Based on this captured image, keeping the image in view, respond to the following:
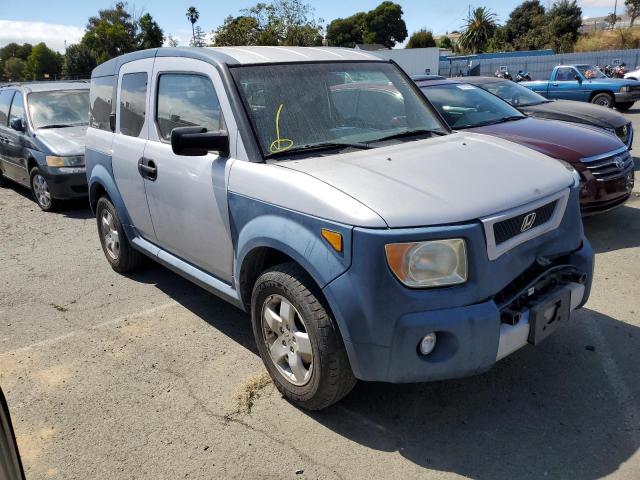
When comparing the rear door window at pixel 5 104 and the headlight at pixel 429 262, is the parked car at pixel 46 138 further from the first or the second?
the headlight at pixel 429 262

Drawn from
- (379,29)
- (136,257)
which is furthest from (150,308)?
(379,29)

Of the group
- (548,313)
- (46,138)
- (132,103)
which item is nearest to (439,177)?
(548,313)

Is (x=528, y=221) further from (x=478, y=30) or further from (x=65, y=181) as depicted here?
(x=478, y=30)

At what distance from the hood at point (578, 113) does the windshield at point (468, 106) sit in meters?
1.14

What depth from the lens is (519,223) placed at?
2.84 metres

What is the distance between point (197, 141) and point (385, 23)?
10701 centimetres

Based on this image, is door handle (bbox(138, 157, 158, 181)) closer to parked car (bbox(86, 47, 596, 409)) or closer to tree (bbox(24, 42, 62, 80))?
parked car (bbox(86, 47, 596, 409))

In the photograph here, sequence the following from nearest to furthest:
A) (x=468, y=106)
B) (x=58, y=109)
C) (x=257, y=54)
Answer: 1. (x=257, y=54)
2. (x=468, y=106)
3. (x=58, y=109)

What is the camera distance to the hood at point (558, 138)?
5688 millimetres

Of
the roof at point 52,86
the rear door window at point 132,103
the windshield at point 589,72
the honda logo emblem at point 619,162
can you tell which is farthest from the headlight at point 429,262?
the windshield at point 589,72

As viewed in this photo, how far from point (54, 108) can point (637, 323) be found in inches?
344

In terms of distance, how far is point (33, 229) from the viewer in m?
7.60

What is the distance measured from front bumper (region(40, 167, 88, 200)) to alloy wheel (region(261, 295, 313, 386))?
19.1 ft

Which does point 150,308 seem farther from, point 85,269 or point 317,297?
point 317,297
